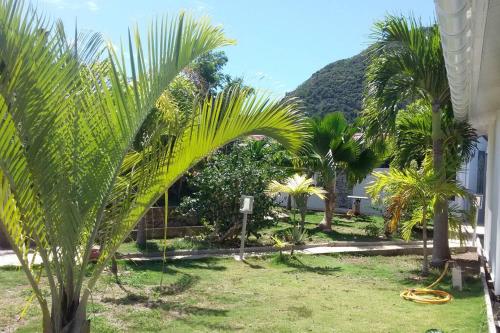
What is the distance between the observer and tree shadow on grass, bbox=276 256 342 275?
10.6 metres

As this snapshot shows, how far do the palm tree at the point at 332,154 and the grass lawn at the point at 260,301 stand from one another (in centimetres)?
541

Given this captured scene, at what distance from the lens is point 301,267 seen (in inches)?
435

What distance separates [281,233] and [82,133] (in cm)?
1078

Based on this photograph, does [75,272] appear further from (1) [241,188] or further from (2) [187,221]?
(2) [187,221]

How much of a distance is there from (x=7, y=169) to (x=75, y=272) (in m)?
1.09

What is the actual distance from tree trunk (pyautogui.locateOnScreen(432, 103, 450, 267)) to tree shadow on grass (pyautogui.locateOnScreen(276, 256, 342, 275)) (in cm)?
191

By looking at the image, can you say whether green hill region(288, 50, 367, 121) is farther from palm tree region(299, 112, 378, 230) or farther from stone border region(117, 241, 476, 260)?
stone border region(117, 241, 476, 260)

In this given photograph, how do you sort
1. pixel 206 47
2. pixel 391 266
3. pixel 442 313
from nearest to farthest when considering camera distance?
1. pixel 206 47
2. pixel 442 313
3. pixel 391 266

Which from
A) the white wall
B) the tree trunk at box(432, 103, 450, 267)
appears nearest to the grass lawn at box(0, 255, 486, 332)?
the tree trunk at box(432, 103, 450, 267)

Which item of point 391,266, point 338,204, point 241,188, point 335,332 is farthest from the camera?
point 338,204

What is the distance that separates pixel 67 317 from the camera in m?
4.33

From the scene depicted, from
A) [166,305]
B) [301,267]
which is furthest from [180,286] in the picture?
[301,267]

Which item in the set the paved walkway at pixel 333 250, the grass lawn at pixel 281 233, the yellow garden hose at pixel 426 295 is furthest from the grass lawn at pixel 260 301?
the grass lawn at pixel 281 233

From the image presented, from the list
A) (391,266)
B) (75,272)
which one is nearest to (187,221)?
(391,266)
